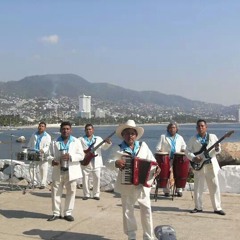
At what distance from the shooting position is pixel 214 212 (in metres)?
8.14

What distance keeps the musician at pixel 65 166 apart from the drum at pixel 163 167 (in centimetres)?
227

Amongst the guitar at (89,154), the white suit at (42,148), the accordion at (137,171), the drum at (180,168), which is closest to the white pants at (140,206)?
the accordion at (137,171)

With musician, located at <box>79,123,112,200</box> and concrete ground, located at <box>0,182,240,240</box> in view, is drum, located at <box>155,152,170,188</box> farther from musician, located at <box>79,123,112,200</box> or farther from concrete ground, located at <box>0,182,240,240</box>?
musician, located at <box>79,123,112,200</box>

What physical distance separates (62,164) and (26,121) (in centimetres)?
18409

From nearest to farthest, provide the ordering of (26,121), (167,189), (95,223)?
1. (95,223)
2. (167,189)
3. (26,121)

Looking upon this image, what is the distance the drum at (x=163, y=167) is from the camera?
9422 mm

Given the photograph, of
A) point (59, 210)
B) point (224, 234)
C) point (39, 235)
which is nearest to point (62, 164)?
point (59, 210)

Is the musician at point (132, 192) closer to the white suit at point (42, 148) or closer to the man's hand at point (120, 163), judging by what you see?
the man's hand at point (120, 163)

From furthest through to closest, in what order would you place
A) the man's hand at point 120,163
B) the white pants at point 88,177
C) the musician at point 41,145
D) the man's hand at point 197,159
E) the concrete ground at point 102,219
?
the musician at point 41,145
the white pants at point 88,177
the man's hand at point 197,159
the concrete ground at point 102,219
the man's hand at point 120,163

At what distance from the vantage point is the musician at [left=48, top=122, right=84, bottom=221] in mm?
7684

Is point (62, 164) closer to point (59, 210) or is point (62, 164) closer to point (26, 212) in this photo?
point (59, 210)

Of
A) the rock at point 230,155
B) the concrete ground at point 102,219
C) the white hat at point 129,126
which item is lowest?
the concrete ground at point 102,219

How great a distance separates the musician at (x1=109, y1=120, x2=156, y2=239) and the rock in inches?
304

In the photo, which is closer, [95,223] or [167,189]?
[95,223]
